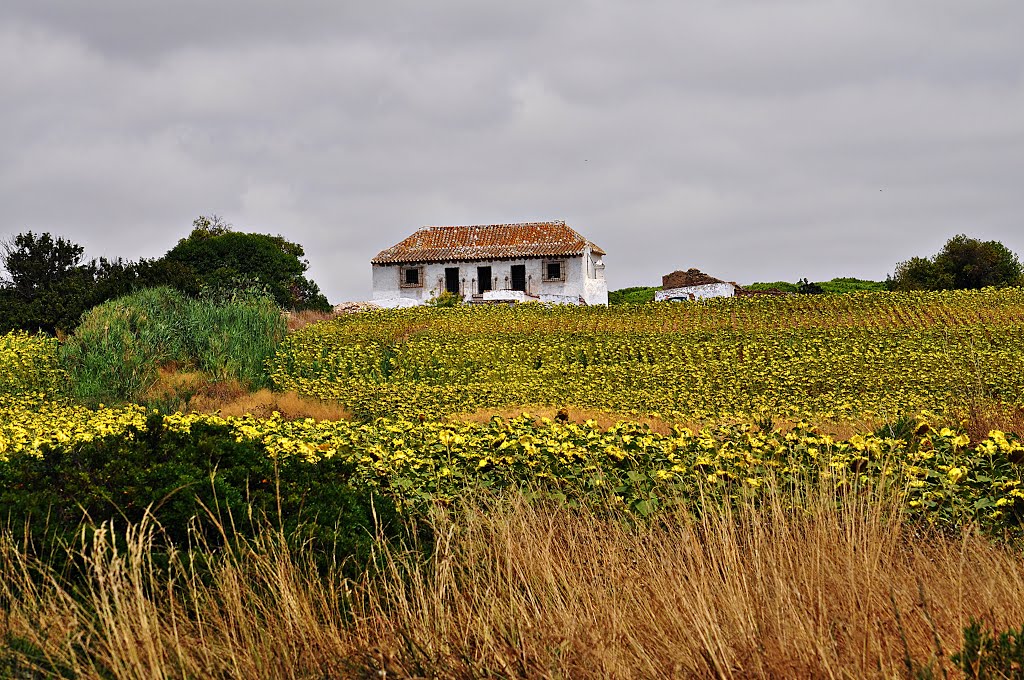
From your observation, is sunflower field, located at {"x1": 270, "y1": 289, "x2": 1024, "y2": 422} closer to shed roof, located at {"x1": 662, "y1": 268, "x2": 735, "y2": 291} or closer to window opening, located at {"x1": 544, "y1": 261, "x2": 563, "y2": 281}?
window opening, located at {"x1": 544, "y1": 261, "x2": 563, "y2": 281}

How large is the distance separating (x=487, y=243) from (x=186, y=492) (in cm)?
3724

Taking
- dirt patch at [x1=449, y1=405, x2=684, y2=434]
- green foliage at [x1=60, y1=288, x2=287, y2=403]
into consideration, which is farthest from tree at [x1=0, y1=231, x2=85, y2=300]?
dirt patch at [x1=449, y1=405, x2=684, y2=434]

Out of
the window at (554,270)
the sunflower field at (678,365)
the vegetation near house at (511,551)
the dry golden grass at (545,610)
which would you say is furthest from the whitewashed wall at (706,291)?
the dry golden grass at (545,610)

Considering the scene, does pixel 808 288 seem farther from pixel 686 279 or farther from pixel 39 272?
pixel 39 272

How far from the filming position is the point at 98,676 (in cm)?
365

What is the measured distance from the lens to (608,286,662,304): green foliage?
4653 centimetres

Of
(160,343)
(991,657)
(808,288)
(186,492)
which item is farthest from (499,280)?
(991,657)

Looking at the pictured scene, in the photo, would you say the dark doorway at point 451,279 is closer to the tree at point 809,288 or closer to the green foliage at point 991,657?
the tree at point 809,288

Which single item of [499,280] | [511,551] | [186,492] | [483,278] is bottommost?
[511,551]

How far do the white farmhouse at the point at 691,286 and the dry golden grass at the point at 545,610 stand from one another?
3629 centimetres

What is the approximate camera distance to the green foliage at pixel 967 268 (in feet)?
115

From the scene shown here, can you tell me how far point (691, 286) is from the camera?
44.5 metres

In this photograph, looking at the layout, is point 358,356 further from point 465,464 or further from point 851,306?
point 851,306

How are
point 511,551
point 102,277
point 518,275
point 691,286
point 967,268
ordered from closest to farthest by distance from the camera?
Result: point 511,551 → point 102,277 → point 967,268 → point 518,275 → point 691,286
